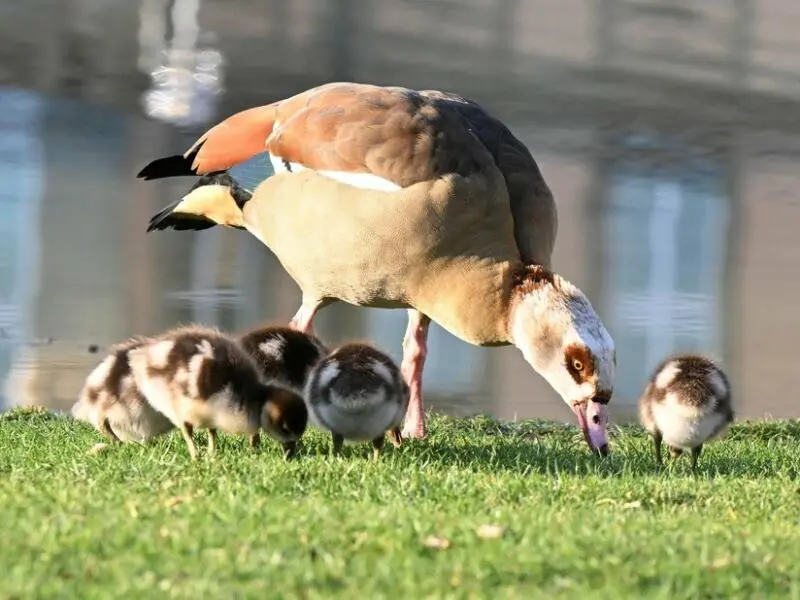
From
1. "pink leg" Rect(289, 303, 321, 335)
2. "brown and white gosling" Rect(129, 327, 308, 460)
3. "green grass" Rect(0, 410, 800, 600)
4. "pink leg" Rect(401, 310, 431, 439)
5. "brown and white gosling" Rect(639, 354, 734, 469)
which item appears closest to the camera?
"green grass" Rect(0, 410, 800, 600)

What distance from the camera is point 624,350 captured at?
33.9 feet

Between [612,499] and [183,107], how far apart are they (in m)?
16.7

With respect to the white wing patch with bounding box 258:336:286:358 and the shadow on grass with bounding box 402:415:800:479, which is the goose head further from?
the white wing patch with bounding box 258:336:286:358

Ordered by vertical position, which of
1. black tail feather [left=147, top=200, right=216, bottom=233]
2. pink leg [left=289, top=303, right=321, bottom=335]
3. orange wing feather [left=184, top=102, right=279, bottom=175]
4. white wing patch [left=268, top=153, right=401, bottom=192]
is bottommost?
pink leg [left=289, top=303, right=321, bottom=335]

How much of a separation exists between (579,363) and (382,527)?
2.45 meters

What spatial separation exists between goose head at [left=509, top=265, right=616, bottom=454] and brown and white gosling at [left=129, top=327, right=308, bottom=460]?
4.28 ft

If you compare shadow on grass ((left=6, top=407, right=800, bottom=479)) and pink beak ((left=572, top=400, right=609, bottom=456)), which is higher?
pink beak ((left=572, top=400, right=609, bottom=456))

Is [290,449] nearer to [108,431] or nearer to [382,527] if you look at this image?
[108,431]

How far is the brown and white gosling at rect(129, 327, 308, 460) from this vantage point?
5.31 metres

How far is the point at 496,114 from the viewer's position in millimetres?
22281

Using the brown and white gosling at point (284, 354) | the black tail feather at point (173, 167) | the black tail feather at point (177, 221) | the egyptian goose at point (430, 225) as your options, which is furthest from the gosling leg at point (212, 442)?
the black tail feather at point (177, 221)

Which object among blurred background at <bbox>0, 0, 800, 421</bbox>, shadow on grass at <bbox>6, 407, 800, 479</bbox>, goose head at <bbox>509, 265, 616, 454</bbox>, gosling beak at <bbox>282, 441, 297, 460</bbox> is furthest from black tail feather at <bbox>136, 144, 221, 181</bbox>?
gosling beak at <bbox>282, 441, 297, 460</bbox>

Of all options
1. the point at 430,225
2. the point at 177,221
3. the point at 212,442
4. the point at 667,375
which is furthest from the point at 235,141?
the point at 667,375

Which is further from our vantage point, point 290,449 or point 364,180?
point 364,180
